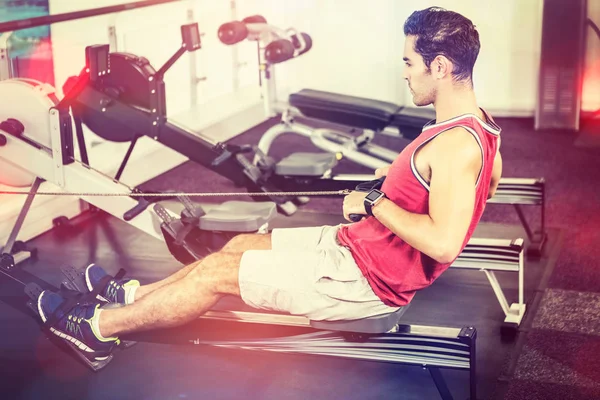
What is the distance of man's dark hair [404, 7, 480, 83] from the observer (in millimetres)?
2121

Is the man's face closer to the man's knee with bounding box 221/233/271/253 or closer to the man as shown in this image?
the man

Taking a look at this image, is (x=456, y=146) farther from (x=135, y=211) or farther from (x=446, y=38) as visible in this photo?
(x=135, y=211)

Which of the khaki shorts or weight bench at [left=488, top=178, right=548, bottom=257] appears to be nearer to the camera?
the khaki shorts

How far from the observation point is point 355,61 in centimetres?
666

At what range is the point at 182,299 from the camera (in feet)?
8.18

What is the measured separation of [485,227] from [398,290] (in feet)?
6.44

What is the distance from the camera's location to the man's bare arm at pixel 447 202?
2059 mm

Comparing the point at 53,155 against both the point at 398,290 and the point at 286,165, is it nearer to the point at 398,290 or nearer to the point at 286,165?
the point at 286,165

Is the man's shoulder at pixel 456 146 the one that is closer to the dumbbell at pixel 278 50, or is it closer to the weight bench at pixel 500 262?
the weight bench at pixel 500 262

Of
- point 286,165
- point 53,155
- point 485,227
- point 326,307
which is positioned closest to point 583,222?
point 485,227

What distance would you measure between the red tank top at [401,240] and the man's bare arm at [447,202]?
4 centimetres

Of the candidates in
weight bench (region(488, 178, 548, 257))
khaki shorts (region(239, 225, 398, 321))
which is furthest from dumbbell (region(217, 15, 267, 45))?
khaki shorts (region(239, 225, 398, 321))

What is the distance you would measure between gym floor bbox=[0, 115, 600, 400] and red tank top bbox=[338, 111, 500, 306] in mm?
498

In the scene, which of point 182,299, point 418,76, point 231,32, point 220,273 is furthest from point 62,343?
point 231,32
